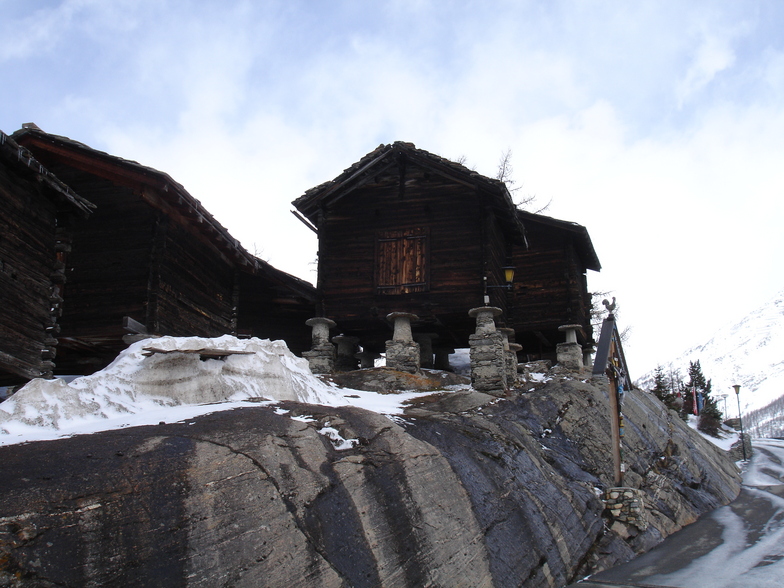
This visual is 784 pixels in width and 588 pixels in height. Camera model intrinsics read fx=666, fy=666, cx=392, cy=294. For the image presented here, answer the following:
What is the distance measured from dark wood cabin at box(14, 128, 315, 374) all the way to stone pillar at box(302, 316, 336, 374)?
3.05 metres

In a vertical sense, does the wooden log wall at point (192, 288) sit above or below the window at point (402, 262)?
below

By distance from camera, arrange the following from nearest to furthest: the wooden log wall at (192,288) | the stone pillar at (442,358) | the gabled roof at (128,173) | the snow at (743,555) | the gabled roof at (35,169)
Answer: the snow at (743,555) → the gabled roof at (35,169) → the gabled roof at (128,173) → the wooden log wall at (192,288) → the stone pillar at (442,358)

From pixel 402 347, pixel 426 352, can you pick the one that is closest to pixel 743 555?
pixel 402 347

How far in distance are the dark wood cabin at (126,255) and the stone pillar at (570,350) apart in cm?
1071

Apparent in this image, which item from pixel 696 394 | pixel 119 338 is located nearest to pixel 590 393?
pixel 119 338

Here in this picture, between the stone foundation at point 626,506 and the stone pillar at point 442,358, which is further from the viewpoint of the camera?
the stone pillar at point 442,358

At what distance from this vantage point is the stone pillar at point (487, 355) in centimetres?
1619

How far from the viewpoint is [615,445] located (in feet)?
40.1

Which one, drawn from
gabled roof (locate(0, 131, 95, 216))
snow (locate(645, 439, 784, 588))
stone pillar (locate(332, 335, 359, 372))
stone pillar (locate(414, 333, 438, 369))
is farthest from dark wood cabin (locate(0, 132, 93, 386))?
stone pillar (locate(414, 333, 438, 369))

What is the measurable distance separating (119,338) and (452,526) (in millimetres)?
9006

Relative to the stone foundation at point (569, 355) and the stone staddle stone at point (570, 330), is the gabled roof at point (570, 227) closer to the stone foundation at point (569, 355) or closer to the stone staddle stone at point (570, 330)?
the stone staddle stone at point (570, 330)

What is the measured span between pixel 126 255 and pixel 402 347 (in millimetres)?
7118

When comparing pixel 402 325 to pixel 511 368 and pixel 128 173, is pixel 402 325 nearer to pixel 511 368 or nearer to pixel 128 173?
pixel 511 368

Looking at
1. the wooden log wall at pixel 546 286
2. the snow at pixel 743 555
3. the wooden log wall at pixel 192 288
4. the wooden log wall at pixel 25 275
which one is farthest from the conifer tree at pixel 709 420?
the wooden log wall at pixel 25 275
